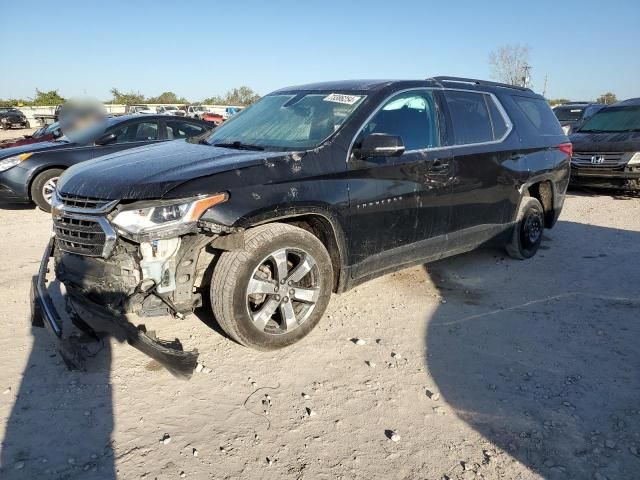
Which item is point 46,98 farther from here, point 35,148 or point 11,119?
point 35,148

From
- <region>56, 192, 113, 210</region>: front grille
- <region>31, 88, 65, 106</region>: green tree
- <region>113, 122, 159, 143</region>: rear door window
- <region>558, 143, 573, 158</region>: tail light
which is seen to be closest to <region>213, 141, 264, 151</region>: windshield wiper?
<region>56, 192, 113, 210</region>: front grille

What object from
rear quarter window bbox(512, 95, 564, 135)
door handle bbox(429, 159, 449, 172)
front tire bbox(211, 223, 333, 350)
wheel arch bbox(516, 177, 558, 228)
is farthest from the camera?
wheel arch bbox(516, 177, 558, 228)

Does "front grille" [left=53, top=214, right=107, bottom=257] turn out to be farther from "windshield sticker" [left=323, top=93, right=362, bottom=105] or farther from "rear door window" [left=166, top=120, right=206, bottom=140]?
"rear door window" [left=166, top=120, right=206, bottom=140]

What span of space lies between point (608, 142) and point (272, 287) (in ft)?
27.4

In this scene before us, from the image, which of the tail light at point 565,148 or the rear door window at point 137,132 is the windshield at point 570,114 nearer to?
the tail light at point 565,148

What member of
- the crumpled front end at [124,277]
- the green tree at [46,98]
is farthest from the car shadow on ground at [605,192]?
the green tree at [46,98]

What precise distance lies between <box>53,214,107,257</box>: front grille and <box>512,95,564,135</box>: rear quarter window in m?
4.26

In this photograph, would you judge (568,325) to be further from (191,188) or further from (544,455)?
(191,188)

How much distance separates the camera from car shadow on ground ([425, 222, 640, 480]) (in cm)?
243

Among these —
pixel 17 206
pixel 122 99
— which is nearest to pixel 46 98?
pixel 122 99

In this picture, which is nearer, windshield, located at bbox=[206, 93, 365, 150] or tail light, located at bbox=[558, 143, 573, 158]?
windshield, located at bbox=[206, 93, 365, 150]

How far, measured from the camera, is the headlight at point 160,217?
8.97ft

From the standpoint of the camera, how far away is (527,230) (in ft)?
17.4

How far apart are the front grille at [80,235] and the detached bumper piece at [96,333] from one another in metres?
0.29
